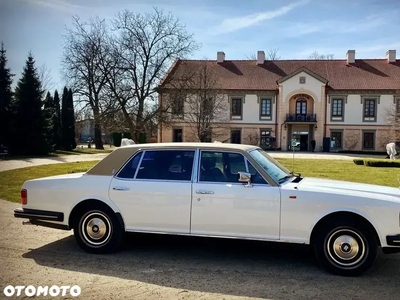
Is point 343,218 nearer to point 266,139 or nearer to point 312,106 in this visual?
point 266,139

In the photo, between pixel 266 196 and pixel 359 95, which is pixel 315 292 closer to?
pixel 266 196

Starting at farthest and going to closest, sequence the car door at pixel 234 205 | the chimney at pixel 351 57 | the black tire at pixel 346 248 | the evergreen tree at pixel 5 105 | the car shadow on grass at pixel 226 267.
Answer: the chimney at pixel 351 57, the evergreen tree at pixel 5 105, the car door at pixel 234 205, the black tire at pixel 346 248, the car shadow on grass at pixel 226 267

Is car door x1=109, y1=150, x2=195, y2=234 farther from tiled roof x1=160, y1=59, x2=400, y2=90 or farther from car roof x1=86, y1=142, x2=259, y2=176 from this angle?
tiled roof x1=160, y1=59, x2=400, y2=90

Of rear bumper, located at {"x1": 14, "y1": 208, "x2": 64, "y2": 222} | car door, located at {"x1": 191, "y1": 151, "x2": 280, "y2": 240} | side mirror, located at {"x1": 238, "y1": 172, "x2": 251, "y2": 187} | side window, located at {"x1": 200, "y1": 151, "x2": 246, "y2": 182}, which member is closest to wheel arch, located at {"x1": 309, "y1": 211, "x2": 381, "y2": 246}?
car door, located at {"x1": 191, "y1": 151, "x2": 280, "y2": 240}

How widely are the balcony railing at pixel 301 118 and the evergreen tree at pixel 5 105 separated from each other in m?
32.0

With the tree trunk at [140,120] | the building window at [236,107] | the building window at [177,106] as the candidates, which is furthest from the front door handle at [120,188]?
the building window at [236,107]

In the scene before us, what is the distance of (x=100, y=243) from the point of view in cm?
A: 562

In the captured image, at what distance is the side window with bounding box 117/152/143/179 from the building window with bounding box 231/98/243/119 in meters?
44.6

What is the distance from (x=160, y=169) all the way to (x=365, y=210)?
2.91m

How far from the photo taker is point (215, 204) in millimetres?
5238

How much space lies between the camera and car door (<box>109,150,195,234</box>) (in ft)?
17.6

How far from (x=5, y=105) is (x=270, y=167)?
30.4 metres

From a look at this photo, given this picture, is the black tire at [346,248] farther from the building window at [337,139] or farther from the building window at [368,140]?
the building window at [368,140]

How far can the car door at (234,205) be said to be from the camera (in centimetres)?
508
